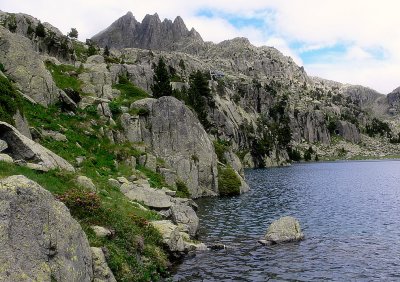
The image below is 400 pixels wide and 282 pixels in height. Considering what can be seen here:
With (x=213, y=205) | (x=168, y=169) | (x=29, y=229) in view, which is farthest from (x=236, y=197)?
(x=29, y=229)

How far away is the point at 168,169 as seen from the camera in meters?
58.5

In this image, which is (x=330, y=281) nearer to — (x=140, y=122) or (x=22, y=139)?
(x=22, y=139)

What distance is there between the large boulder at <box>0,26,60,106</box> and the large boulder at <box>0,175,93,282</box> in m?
36.1

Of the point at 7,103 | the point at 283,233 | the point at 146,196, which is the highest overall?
the point at 7,103

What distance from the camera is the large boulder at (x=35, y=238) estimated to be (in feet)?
48.6

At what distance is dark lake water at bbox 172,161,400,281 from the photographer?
2788cm

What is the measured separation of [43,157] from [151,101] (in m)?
40.2

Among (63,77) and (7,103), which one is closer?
(7,103)

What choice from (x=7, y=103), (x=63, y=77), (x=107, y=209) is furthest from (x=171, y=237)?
(x=63, y=77)

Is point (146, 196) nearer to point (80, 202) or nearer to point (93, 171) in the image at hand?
point (93, 171)

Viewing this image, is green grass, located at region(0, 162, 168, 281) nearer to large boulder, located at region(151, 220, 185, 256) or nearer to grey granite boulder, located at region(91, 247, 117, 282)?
large boulder, located at region(151, 220, 185, 256)

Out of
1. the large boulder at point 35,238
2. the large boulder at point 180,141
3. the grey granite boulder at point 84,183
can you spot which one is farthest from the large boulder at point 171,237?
the large boulder at point 180,141

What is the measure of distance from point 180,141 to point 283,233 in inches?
1323

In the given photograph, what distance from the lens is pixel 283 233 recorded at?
125 ft
